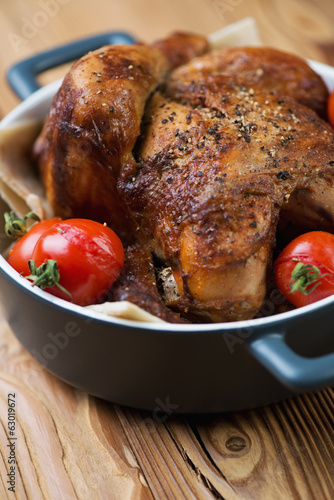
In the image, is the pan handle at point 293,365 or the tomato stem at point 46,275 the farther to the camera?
the tomato stem at point 46,275

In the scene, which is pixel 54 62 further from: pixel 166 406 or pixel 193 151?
pixel 166 406

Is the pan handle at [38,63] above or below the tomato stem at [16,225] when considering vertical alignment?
above

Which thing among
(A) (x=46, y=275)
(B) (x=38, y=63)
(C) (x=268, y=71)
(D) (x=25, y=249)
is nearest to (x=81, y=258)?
(A) (x=46, y=275)

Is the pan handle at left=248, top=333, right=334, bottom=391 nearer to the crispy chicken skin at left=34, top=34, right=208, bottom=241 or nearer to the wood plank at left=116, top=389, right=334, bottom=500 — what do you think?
the wood plank at left=116, top=389, right=334, bottom=500

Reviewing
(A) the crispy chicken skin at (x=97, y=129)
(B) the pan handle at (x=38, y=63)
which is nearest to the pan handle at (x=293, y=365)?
(A) the crispy chicken skin at (x=97, y=129)

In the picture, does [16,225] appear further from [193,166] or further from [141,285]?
[193,166]

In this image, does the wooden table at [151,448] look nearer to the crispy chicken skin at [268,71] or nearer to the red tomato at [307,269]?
the red tomato at [307,269]
